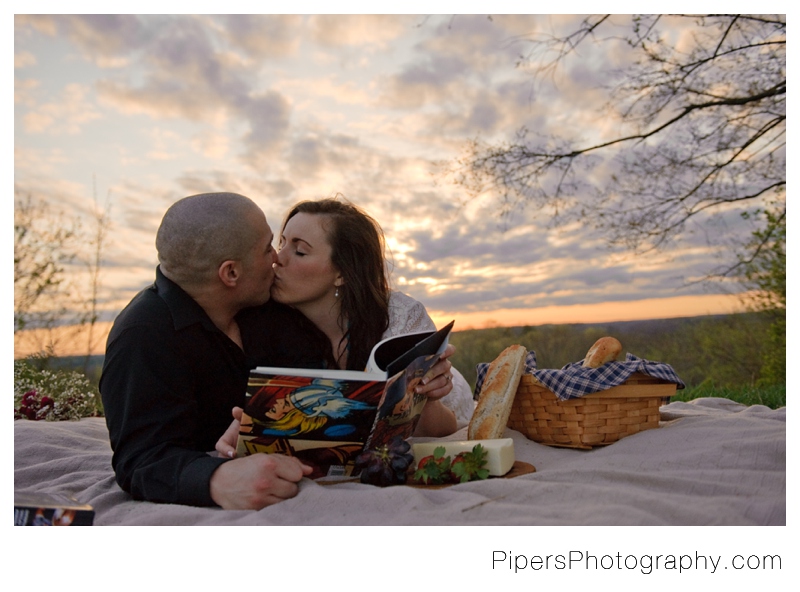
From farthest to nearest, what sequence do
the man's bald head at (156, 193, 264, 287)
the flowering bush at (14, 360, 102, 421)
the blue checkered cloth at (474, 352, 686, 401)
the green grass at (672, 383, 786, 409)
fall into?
the flowering bush at (14, 360, 102, 421), the green grass at (672, 383, 786, 409), the blue checkered cloth at (474, 352, 686, 401), the man's bald head at (156, 193, 264, 287)

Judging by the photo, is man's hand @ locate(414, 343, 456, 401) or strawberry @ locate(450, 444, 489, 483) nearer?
strawberry @ locate(450, 444, 489, 483)

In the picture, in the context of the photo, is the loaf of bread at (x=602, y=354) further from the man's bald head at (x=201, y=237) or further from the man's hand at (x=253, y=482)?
the man's bald head at (x=201, y=237)

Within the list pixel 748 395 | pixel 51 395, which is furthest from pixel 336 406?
pixel 51 395

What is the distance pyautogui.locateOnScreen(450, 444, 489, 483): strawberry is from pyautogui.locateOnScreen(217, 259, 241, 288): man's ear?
1.21 m

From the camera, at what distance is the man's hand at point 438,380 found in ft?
9.38

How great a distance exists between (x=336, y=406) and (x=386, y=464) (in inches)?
15.5

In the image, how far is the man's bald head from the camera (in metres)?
2.76

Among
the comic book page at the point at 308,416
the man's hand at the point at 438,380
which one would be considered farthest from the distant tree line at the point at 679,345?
the comic book page at the point at 308,416

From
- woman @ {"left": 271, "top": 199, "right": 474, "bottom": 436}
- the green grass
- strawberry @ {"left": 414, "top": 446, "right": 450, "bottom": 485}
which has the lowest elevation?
strawberry @ {"left": 414, "top": 446, "right": 450, "bottom": 485}

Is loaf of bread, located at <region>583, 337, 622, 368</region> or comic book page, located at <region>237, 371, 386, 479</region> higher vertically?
loaf of bread, located at <region>583, 337, 622, 368</region>

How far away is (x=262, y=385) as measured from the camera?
2.21 metres

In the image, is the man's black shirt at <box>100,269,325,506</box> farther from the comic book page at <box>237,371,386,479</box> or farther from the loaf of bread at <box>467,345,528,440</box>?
the loaf of bread at <box>467,345,528,440</box>

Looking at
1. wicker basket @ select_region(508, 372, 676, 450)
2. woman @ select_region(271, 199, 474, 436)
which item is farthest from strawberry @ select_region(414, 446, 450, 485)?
wicker basket @ select_region(508, 372, 676, 450)

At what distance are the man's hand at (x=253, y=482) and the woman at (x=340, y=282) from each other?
3.49ft
